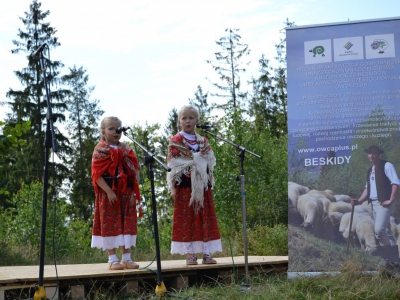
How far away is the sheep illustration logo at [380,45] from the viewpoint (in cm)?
625

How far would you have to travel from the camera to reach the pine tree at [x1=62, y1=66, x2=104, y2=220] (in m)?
30.6

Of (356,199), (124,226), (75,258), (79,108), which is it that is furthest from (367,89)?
(79,108)

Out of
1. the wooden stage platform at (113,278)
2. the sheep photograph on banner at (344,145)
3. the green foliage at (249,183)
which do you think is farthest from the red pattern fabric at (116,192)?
the green foliage at (249,183)

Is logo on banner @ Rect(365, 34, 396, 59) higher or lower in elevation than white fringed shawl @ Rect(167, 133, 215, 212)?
higher

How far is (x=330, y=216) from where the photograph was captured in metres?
6.23

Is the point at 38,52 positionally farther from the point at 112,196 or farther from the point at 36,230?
the point at 36,230

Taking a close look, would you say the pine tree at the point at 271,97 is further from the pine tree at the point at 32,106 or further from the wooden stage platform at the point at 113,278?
the wooden stage platform at the point at 113,278

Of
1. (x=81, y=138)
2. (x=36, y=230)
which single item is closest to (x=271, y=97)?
(x=81, y=138)

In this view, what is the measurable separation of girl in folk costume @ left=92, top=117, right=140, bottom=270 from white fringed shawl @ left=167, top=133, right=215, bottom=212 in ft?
1.34

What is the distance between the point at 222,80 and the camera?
2828 centimetres

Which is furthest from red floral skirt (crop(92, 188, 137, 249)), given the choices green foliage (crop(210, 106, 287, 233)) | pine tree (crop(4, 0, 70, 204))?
pine tree (crop(4, 0, 70, 204))

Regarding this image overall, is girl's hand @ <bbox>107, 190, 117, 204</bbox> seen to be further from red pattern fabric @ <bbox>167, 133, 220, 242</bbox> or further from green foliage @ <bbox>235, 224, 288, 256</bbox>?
green foliage @ <bbox>235, 224, 288, 256</bbox>

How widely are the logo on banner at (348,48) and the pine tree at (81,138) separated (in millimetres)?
24944

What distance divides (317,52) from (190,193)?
195cm
